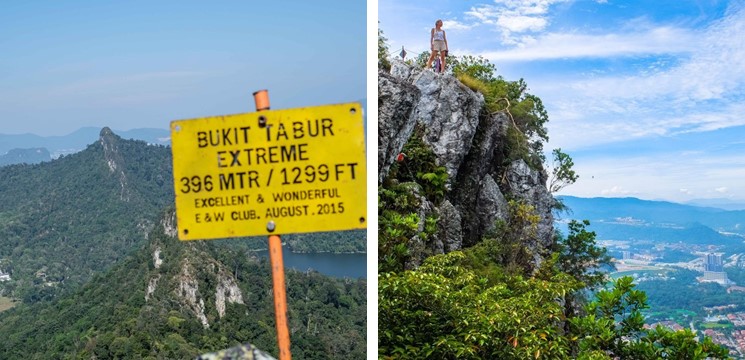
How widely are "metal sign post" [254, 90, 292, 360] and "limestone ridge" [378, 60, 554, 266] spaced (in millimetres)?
2229

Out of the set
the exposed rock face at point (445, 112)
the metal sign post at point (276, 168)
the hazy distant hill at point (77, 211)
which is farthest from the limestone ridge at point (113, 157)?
the metal sign post at point (276, 168)

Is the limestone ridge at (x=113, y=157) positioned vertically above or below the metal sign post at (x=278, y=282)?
above

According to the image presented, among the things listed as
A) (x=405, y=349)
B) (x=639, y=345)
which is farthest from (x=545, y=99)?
(x=405, y=349)

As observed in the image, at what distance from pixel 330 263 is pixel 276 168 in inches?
1322

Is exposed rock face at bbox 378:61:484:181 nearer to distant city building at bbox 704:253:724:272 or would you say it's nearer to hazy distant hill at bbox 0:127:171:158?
distant city building at bbox 704:253:724:272

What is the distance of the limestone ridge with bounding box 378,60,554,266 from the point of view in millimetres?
3504

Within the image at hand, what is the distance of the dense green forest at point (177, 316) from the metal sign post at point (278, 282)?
18.3 metres

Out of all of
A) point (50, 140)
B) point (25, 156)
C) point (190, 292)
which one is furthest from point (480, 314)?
point (50, 140)

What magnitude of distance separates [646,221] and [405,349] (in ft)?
7.54

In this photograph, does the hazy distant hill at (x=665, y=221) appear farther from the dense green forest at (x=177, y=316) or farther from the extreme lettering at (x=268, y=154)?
the dense green forest at (x=177, y=316)

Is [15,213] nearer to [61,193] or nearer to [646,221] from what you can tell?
[61,193]

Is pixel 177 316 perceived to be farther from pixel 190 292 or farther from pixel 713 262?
pixel 713 262

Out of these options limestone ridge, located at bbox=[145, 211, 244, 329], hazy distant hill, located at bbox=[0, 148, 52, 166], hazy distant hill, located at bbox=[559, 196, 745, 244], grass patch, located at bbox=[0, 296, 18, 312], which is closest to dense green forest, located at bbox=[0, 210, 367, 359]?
limestone ridge, located at bbox=[145, 211, 244, 329]

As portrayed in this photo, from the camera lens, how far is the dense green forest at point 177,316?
2066 centimetres
